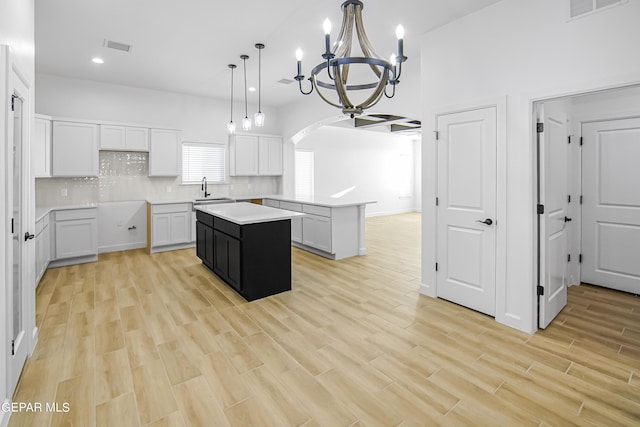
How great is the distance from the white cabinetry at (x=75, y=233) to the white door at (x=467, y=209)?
524 cm

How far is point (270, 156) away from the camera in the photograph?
756cm

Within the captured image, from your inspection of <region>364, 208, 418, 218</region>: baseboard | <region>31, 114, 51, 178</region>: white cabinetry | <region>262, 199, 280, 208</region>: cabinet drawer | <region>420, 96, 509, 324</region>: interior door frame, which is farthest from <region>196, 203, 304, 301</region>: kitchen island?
<region>364, 208, 418, 218</region>: baseboard

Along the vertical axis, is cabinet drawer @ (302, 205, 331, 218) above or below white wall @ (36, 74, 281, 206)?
below

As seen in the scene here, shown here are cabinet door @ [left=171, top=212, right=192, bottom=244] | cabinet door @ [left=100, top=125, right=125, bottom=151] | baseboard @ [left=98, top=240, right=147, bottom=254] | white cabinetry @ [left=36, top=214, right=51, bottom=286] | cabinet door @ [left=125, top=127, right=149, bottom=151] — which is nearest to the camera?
white cabinetry @ [left=36, top=214, right=51, bottom=286]

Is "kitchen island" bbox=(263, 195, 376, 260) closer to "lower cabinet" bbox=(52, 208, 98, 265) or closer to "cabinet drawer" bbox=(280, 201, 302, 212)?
"cabinet drawer" bbox=(280, 201, 302, 212)

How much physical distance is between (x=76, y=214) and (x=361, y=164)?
25.7 ft

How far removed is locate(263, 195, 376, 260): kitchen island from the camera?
212 inches

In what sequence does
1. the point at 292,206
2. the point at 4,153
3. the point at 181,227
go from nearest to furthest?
Result: the point at 4,153 → the point at 181,227 → the point at 292,206

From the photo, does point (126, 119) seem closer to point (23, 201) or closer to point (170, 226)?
point (170, 226)

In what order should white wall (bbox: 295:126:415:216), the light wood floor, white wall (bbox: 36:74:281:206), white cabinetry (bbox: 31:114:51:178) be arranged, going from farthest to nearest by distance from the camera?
white wall (bbox: 295:126:415:216) → white wall (bbox: 36:74:281:206) → white cabinetry (bbox: 31:114:51:178) → the light wood floor

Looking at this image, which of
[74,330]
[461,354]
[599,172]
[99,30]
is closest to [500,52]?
[599,172]

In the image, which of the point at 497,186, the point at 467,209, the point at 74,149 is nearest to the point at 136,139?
the point at 74,149

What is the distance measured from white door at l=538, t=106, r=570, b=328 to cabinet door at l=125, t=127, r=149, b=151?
6025 millimetres

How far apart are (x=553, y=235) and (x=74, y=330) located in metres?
4.53
